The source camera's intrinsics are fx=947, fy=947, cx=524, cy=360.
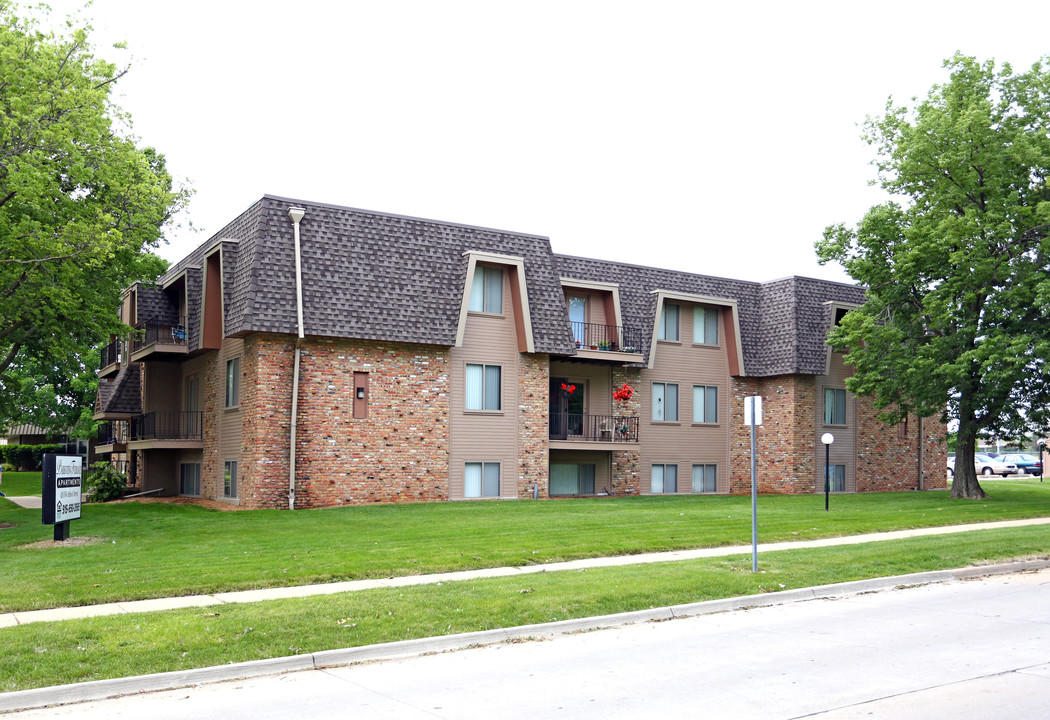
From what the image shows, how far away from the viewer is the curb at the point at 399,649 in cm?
827

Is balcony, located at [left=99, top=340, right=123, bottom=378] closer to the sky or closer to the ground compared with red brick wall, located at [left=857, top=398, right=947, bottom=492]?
closer to the sky

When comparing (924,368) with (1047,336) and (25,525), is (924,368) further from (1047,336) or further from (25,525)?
(25,525)

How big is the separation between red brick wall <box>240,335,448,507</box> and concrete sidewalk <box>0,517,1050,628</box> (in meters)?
12.0

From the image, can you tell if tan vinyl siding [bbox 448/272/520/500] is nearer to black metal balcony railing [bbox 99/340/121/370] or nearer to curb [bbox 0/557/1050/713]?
curb [bbox 0/557/1050/713]

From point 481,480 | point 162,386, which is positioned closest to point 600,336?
point 481,480

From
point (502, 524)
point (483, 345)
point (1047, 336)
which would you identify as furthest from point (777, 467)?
point (502, 524)

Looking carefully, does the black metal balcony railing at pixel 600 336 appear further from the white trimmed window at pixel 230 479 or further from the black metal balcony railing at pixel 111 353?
the black metal balcony railing at pixel 111 353

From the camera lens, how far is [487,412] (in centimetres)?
2923

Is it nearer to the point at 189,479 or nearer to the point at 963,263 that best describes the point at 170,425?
the point at 189,479

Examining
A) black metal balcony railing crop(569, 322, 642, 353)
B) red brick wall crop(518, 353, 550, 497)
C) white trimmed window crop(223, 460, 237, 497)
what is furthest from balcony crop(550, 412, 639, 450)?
white trimmed window crop(223, 460, 237, 497)

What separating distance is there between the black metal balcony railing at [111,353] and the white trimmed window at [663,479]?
21244 millimetres

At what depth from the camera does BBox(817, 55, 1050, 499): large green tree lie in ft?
92.0

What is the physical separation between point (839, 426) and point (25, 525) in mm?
27565

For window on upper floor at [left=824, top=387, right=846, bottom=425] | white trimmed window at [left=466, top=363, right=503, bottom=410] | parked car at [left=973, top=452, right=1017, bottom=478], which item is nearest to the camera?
white trimmed window at [left=466, top=363, right=503, bottom=410]
